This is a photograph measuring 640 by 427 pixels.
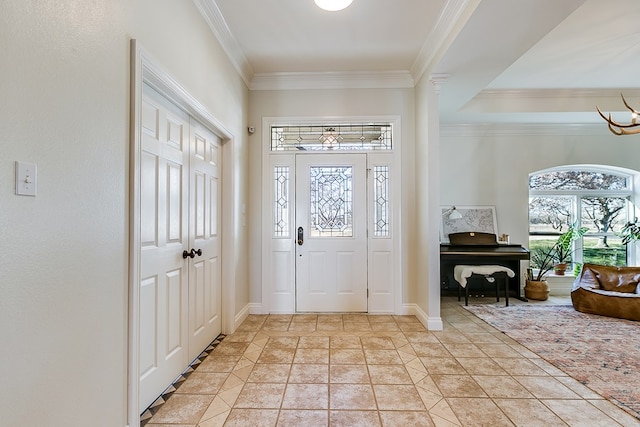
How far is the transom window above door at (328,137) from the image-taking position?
154 inches

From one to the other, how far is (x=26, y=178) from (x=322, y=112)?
10.3ft

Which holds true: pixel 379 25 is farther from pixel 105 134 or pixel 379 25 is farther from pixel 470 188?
pixel 470 188

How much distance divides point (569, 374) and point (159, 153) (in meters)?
3.28

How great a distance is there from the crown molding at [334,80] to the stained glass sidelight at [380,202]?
3.30 feet

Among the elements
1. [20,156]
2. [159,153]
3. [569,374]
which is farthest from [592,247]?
[20,156]

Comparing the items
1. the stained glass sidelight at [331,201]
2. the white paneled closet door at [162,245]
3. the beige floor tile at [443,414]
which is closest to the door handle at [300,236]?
the stained glass sidelight at [331,201]

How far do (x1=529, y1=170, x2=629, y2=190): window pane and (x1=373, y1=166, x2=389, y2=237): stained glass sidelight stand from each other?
2917 mm

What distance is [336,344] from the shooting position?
2943 millimetres

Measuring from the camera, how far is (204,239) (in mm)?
2750

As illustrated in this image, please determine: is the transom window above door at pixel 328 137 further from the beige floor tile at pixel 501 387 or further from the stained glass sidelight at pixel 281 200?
the beige floor tile at pixel 501 387

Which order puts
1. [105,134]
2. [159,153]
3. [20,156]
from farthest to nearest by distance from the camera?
[159,153] → [105,134] → [20,156]

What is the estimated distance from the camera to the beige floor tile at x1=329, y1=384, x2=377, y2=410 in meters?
1.96

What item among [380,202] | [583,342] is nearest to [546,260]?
[583,342]

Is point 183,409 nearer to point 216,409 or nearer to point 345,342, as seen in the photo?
point 216,409
